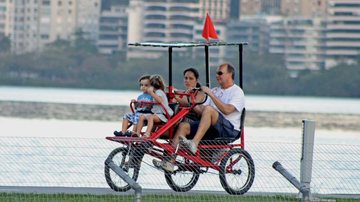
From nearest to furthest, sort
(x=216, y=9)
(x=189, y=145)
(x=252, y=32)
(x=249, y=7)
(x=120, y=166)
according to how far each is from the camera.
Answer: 1. (x=189, y=145)
2. (x=120, y=166)
3. (x=252, y=32)
4. (x=216, y=9)
5. (x=249, y=7)

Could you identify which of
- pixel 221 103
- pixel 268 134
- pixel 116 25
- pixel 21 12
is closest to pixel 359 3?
pixel 116 25

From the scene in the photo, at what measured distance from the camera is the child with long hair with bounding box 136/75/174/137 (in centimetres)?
1597

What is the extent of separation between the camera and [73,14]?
170m

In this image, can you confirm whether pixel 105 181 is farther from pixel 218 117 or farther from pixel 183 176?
pixel 218 117

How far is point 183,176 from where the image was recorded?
16188mm

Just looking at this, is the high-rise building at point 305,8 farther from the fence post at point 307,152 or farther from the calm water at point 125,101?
the fence post at point 307,152

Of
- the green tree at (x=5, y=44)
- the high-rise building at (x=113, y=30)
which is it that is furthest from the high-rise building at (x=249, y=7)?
the green tree at (x=5, y=44)

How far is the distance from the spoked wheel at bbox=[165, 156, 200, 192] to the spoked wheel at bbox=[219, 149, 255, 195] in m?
0.31

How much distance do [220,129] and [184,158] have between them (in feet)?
1.65

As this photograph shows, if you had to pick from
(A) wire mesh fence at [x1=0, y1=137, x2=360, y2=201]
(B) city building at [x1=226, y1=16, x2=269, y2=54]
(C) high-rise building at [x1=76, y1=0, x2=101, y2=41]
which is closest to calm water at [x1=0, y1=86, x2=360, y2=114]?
(B) city building at [x1=226, y1=16, x2=269, y2=54]

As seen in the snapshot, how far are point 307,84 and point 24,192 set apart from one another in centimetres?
13028

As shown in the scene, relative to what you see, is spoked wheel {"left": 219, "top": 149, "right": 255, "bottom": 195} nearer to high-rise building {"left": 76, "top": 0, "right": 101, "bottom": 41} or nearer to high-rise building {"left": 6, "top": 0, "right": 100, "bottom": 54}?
high-rise building {"left": 6, "top": 0, "right": 100, "bottom": 54}

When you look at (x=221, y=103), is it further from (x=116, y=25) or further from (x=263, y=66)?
(x=116, y=25)

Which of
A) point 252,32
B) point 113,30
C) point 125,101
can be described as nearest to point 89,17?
point 113,30
